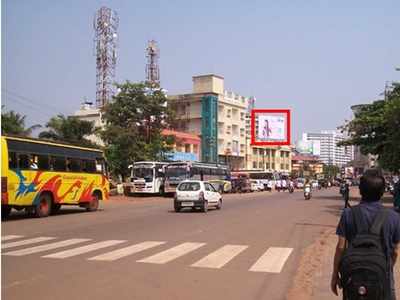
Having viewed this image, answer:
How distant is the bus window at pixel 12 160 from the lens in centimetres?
2145

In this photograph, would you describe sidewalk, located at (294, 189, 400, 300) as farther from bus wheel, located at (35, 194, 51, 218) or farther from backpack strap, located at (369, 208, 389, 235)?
bus wheel, located at (35, 194, 51, 218)

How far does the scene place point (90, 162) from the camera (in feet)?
90.8

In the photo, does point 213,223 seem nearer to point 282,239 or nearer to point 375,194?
point 282,239

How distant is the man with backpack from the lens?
4.36 meters

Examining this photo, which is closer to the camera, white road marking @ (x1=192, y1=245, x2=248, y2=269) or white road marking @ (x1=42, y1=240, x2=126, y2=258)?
white road marking @ (x1=192, y1=245, x2=248, y2=269)

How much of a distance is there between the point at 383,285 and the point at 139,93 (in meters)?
49.9

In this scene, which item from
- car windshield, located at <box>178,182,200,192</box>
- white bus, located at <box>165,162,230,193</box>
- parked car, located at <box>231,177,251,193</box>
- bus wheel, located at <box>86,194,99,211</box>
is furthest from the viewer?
parked car, located at <box>231,177,251,193</box>

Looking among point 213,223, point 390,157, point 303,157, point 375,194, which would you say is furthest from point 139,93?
point 303,157

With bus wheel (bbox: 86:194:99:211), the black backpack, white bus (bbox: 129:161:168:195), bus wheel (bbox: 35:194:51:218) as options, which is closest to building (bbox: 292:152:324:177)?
white bus (bbox: 129:161:168:195)

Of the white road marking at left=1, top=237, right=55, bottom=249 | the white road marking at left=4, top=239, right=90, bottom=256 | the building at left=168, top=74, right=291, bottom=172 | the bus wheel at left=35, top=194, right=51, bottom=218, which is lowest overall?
the white road marking at left=1, top=237, right=55, bottom=249

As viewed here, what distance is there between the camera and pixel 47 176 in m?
23.7

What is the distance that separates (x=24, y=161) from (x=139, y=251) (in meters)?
11.1

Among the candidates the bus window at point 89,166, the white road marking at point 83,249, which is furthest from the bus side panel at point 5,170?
the white road marking at point 83,249

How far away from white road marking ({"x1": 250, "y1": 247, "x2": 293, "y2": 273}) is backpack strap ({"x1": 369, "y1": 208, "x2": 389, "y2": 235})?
19.5 ft
